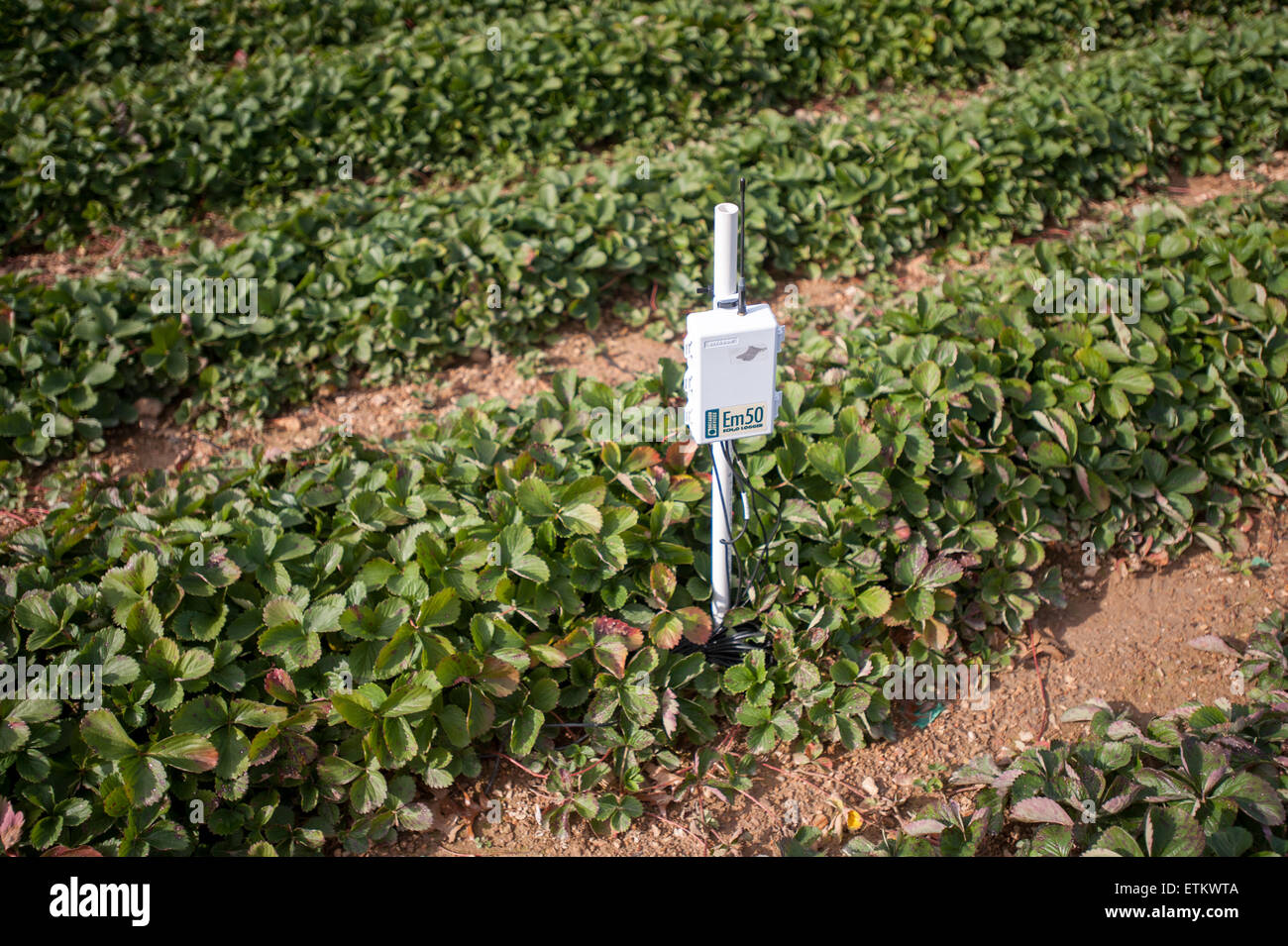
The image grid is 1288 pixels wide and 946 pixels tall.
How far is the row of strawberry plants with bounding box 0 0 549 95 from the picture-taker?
6.64 m

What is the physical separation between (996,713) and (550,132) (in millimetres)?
4346

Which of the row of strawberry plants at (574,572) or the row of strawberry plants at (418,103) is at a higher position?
the row of strawberry plants at (418,103)

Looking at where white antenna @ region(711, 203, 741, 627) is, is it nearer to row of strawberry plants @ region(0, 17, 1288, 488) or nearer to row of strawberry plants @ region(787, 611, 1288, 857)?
row of strawberry plants @ region(787, 611, 1288, 857)

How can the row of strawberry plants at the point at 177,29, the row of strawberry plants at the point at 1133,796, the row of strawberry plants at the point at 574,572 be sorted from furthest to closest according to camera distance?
the row of strawberry plants at the point at 177,29, the row of strawberry plants at the point at 574,572, the row of strawberry plants at the point at 1133,796

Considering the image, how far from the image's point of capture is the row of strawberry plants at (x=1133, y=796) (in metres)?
2.11

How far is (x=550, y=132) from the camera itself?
18.7 feet

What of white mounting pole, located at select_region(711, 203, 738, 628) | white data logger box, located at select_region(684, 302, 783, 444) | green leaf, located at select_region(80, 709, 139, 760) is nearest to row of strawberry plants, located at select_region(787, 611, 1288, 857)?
white mounting pole, located at select_region(711, 203, 738, 628)

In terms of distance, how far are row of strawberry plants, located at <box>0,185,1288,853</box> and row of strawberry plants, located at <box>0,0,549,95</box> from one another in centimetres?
501

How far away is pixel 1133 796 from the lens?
2225 millimetres

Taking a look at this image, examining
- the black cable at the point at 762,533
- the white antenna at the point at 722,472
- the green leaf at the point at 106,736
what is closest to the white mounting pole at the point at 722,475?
the white antenna at the point at 722,472

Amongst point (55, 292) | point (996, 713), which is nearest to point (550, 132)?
point (55, 292)

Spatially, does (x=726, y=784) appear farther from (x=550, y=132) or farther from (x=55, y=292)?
(x=550, y=132)

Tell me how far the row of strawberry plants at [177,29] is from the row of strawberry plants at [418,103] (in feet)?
1.75

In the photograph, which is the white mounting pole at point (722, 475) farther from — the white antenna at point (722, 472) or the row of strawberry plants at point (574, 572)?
the row of strawberry plants at point (574, 572)
